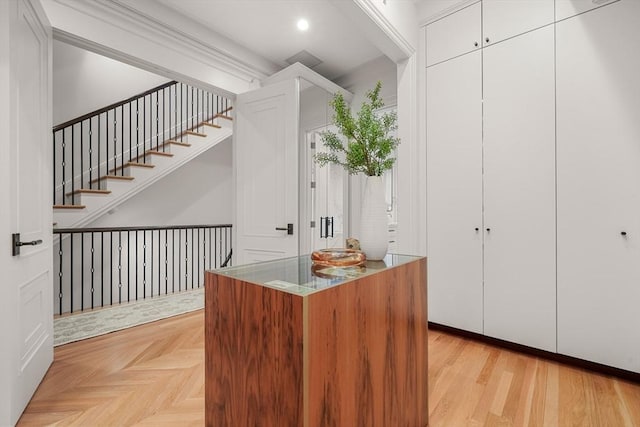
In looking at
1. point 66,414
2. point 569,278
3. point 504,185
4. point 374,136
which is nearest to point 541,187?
point 504,185

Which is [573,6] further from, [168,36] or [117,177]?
[117,177]

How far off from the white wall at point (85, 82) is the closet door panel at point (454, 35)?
181 inches

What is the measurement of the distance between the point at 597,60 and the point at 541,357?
199 centimetres

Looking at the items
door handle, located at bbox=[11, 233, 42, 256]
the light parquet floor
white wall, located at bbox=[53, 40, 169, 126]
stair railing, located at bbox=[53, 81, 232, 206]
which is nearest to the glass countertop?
the light parquet floor

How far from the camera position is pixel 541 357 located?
2.18 m

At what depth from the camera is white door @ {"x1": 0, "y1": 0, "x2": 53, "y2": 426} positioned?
147 centimetres

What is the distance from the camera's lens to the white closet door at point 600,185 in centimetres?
186

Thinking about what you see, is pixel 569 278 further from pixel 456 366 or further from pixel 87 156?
pixel 87 156

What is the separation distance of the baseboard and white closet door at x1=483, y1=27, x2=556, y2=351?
0.16 ft

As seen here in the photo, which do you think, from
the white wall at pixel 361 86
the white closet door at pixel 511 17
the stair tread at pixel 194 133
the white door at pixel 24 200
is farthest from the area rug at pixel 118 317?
the white closet door at pixel 511 17

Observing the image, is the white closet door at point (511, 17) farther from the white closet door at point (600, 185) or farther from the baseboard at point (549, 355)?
the baseboard at point (549, 355)

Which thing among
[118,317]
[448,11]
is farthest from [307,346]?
[118,317]

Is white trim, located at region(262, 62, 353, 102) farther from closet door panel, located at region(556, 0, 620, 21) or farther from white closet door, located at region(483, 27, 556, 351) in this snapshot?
closet door panel, located at region(556, 0, 620, 21)

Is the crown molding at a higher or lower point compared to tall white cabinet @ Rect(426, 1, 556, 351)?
higher
